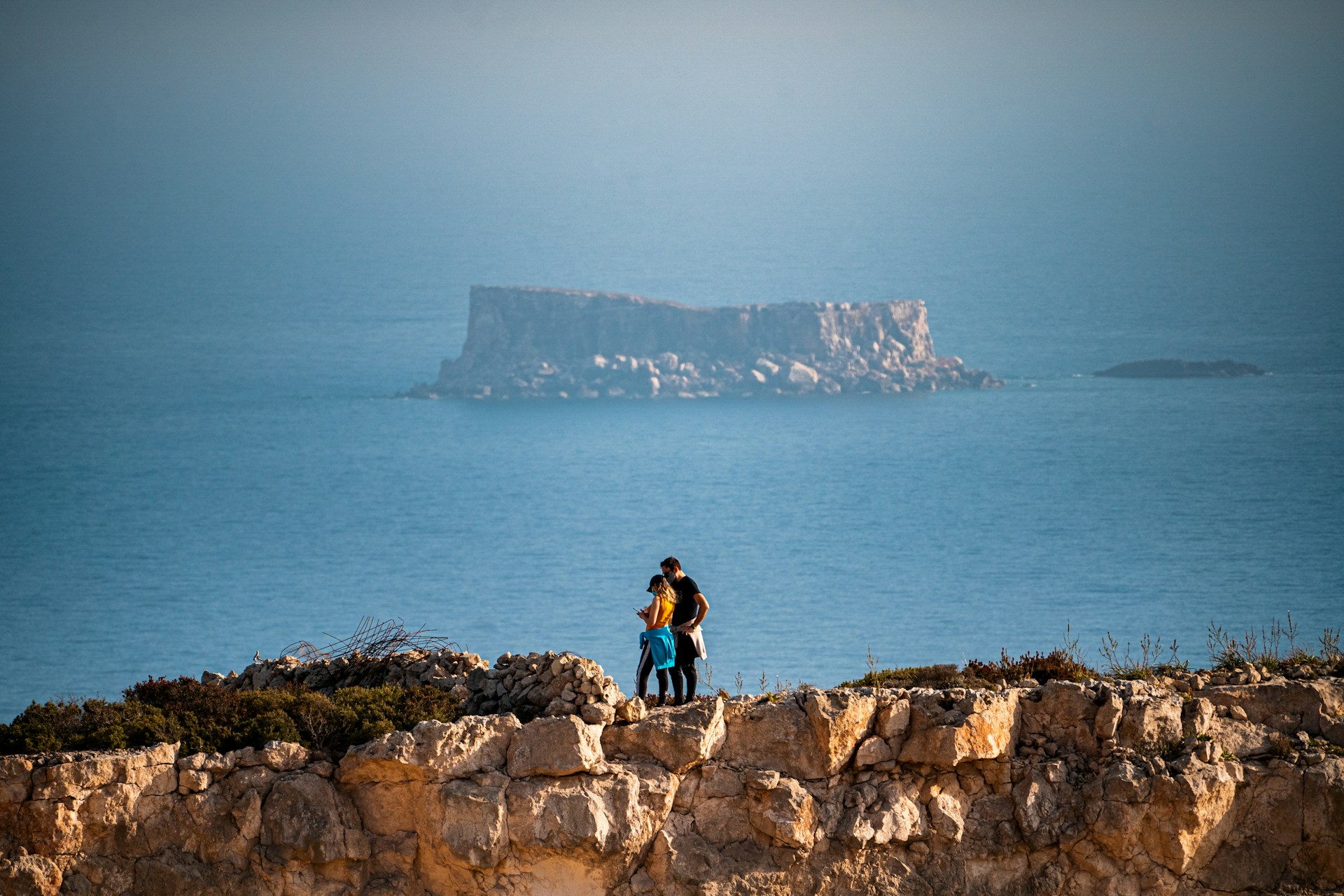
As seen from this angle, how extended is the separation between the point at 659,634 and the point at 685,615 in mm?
412

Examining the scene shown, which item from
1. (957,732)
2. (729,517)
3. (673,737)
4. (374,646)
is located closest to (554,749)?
(673,737)

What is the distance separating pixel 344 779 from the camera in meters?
17.5

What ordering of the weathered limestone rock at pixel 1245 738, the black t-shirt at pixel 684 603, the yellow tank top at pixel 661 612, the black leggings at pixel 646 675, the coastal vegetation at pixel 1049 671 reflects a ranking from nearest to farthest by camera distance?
the yellow tank top at pixel 661 612 < the black t-shirt at pixel 684 603 < the black leggings at pixel 646 675 < the weathered limestone rock at pixel 1245 738 < the coastal vegetation at pixel 1049 671

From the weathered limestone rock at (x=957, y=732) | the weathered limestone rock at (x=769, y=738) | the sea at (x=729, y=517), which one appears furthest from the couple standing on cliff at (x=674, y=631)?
the sea at (x=729, y=517)

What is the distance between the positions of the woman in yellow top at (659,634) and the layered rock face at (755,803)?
565 millimetres

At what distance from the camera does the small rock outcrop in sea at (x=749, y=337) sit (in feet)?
627

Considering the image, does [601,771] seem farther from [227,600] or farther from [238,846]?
[227,600]

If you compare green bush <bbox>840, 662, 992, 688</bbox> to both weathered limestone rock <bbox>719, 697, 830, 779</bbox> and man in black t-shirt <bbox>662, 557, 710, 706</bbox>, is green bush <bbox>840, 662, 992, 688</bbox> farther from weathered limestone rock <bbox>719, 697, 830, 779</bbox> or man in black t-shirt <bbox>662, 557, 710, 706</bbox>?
man in black t-shirt <bbox>662, 557, 710, 706</bbox>

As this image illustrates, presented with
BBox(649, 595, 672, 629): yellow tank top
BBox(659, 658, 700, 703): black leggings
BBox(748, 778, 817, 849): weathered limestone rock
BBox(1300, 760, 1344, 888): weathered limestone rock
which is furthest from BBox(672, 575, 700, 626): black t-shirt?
BBox(1300, 760, 1344, 888): weathered limestone rock

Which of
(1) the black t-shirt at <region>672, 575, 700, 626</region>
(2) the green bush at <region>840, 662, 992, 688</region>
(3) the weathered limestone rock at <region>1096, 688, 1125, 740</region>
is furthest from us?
(2) the green bush at <region>840, 662, 992, 688</region>

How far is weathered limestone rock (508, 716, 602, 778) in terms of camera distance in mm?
17188

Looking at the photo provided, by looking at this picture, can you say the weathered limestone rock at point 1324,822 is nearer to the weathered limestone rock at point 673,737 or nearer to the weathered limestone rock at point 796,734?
the weathered limestone rock at point 796,734

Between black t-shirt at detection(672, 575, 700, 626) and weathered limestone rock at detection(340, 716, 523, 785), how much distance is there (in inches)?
86.5

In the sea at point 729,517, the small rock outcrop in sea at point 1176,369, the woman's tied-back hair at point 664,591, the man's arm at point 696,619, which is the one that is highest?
the small rock outcrop in sea at point 1176,369
